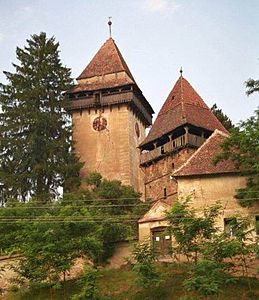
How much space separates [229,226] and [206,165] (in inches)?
168

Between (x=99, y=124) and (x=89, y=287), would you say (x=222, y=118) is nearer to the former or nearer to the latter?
(x=99, y=124)

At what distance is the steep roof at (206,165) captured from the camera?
29.3 meters

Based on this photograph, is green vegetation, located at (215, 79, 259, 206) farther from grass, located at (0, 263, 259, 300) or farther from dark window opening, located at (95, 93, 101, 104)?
dark window opening, located at (95, 93, 101, 104)

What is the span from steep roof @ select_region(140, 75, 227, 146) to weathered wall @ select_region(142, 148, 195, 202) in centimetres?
177

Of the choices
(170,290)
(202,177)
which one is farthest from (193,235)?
(202,177)

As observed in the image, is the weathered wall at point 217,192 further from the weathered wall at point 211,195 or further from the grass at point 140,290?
the grass at point 140,290

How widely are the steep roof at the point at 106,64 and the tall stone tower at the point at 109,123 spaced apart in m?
0.09

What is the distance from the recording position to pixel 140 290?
25.2m

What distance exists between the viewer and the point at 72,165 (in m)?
42.9

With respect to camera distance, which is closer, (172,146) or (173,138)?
(172,146)

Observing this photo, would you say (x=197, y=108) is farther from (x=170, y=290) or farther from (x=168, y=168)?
(x=170, y=290)

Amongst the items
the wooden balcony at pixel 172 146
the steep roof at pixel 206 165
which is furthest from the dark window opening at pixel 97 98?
the steep roof at pixel 206 165

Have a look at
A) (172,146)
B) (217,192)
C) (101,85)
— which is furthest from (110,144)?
(217,192)

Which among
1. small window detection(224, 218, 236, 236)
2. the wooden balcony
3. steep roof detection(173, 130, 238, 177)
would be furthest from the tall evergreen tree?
small window detection(224, 218, 236, 236)
